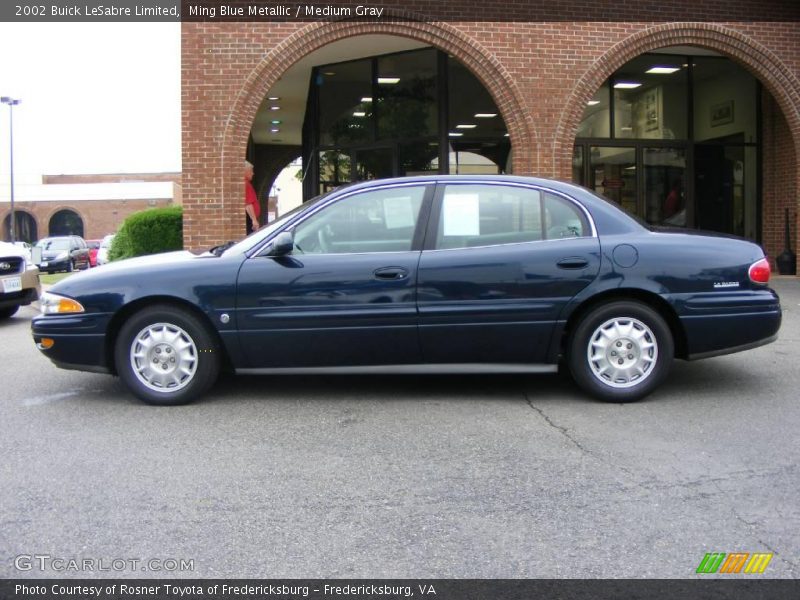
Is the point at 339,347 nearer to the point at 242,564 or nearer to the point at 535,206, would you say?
the point at 535,206

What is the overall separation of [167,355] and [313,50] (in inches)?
331

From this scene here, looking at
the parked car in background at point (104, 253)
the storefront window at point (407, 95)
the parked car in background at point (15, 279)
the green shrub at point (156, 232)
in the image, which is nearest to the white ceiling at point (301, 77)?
the storefront window at point (407, 95)

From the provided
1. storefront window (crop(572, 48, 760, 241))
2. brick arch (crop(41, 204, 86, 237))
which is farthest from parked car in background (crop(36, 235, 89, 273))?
brick arch (crop(41, 204, 86, 237))

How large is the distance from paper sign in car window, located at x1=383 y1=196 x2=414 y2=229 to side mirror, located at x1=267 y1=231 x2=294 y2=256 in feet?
2.30

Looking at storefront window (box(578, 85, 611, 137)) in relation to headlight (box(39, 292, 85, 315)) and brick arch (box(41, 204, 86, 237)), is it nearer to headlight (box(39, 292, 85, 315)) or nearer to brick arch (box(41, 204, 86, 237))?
headlight (box(39, 292, 85, 315))

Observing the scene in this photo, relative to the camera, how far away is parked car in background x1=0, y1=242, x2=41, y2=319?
11414 millimetres

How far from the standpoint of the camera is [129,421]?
18.6 ft

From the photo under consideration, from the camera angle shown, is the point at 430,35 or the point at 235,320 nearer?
the point at 235,320

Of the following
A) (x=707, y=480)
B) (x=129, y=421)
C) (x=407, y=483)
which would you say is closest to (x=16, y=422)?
(x=129, y=421)

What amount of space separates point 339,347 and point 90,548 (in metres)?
2.61

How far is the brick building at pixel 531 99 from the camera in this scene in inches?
511

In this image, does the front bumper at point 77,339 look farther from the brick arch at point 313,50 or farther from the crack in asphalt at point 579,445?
the brick arch at point 313,50

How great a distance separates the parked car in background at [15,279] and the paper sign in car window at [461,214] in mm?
7671

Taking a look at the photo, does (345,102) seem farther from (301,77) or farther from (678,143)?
(678,143)
